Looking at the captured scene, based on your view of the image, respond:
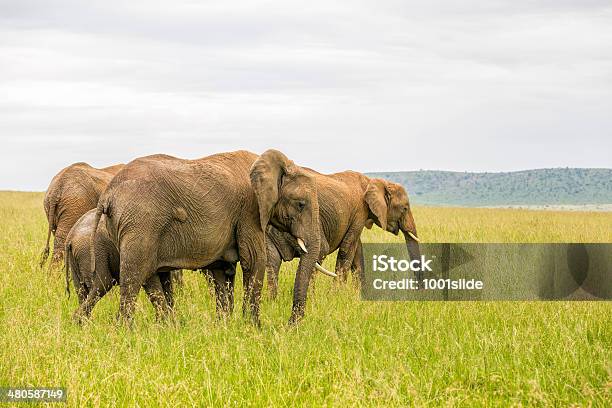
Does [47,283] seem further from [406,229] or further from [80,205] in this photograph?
[406,229]

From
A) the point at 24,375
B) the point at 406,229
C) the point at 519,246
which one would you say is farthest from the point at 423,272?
the point at 24,375

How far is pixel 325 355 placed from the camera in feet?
24.5

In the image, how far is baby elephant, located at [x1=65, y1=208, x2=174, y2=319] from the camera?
8.65 m

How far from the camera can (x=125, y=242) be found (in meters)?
8.05

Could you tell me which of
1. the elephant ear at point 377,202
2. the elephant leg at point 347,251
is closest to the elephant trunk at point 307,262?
the elephant leg at point 347,251

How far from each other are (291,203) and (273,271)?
6.64 feet

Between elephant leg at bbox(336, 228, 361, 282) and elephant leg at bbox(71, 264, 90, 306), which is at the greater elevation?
elephant leg at bbox(71, 264, 90, 306)

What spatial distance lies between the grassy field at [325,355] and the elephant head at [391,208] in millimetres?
3067

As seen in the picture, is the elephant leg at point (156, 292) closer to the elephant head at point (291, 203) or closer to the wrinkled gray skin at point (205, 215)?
the wrinkled gray skin at point (205, 215)

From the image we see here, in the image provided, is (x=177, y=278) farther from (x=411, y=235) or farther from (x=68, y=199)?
(x=411, y=235)

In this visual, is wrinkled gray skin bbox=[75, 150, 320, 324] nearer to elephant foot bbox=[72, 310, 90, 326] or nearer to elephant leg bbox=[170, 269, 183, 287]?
elephant foot bbox=[72, 310, 90, 326]

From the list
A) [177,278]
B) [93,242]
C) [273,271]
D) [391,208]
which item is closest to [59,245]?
[177,278]

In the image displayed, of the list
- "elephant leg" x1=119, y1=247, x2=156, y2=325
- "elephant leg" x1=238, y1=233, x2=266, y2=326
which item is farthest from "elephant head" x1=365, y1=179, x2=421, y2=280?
"elephant leg" x1=119, y1=247, x2=156, y2=325

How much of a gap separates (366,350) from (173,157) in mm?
2957
